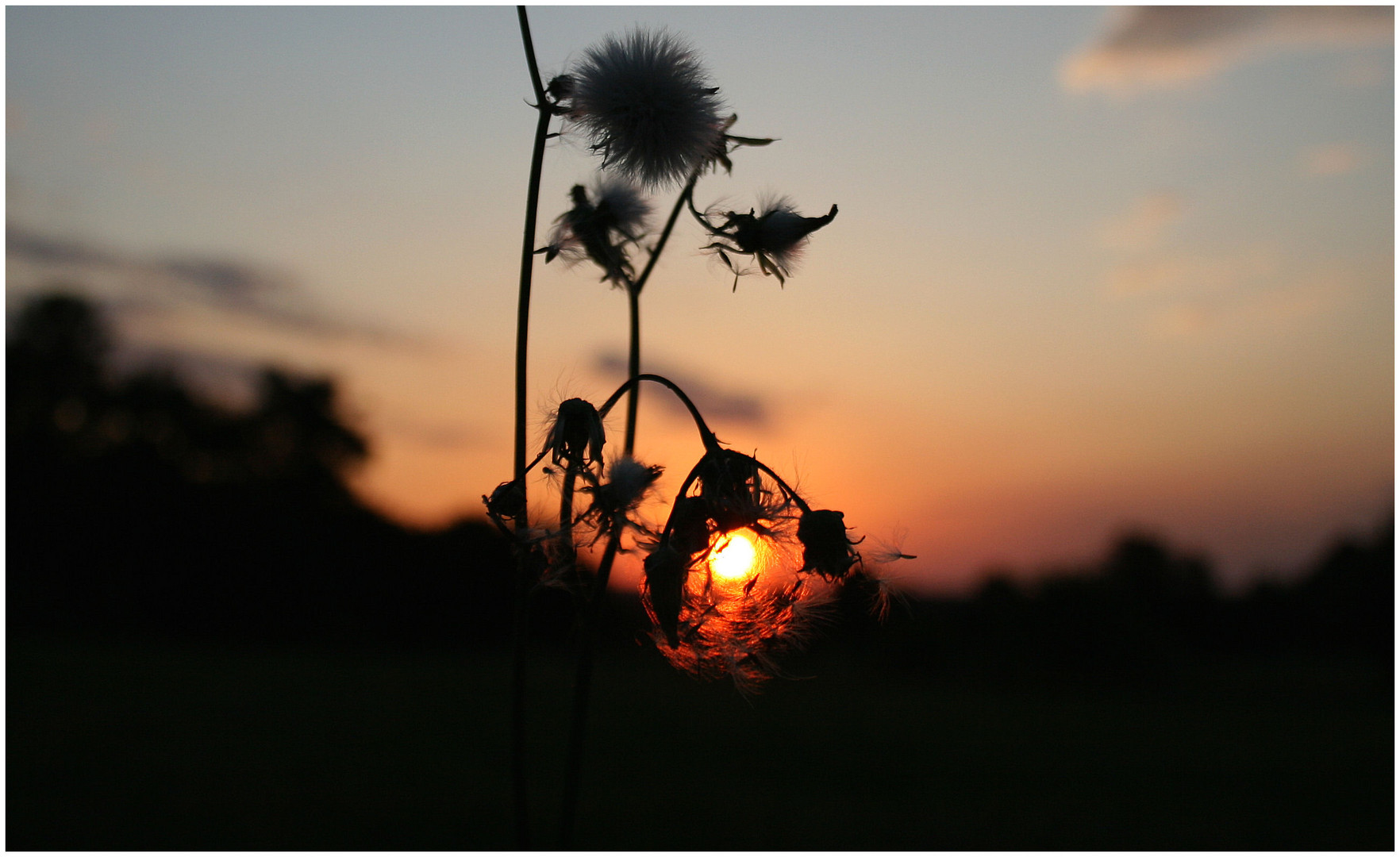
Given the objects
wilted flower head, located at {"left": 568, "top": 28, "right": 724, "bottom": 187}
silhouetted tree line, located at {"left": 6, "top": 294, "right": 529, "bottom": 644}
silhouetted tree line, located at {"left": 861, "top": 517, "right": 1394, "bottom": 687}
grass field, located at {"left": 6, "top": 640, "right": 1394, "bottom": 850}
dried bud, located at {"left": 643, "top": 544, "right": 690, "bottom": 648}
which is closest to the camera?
dried bud, located at {"left": 643, "top": 544, "right": 690, "bottom": 648}

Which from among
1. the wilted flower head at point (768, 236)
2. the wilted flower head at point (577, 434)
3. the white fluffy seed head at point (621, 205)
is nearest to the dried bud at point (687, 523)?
the wilted flower head at point (577, 434)

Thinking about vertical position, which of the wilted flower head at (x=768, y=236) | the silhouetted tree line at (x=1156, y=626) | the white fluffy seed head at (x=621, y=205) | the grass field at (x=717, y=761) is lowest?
the grass field at (x=717, y=761)

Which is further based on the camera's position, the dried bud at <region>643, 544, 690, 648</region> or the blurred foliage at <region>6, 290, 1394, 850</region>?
the blurred foliage at <region>6, 290, 1394, 850</region>

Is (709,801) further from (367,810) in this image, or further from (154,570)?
(154,570)

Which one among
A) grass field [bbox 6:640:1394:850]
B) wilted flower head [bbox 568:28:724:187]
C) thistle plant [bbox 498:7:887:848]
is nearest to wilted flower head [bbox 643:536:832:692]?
thistle plant [bbox 498:7:887:848]

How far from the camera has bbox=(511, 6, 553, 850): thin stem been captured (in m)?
1.26

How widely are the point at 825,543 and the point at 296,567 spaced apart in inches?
1031

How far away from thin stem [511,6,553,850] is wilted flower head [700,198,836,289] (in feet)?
0.88

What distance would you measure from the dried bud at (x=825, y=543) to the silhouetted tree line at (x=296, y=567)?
226 millimetres

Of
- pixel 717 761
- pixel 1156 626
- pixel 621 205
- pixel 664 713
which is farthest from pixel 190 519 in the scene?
pixel 621 205

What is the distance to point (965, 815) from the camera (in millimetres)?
9383

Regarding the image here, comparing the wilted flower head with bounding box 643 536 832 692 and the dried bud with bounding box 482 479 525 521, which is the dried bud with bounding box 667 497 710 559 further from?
the dried bud with bounding box 482 479 525 521

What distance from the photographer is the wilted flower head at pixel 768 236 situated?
1.33 metres

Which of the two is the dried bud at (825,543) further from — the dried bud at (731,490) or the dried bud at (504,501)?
the dried bud at (504,501)
